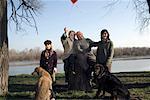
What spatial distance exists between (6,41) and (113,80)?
522cm

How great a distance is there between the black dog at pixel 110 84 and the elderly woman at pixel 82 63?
220 centimetres

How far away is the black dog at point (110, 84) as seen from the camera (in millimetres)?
10500

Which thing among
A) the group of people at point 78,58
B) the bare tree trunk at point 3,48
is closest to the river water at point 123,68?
the group of people at point 78,58

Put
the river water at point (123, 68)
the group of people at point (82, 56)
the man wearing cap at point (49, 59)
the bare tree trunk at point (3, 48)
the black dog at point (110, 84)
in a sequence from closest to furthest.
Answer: the black dog at point (110, 84) → the man wearing cap at point (49, 59) → the group of people at point (82, 56) → the bare tree trunk at point (3, 48) → the river water at point (123, 68)

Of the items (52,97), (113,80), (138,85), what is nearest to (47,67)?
(52,97)

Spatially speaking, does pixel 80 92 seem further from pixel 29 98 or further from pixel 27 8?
pixel 27 8

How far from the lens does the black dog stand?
413 inches

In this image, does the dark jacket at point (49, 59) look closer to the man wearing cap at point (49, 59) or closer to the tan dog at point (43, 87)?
the man wearing cap at point (49, 59)

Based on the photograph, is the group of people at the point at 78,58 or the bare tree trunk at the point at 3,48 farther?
the bare tree trunk at the point at 3,48

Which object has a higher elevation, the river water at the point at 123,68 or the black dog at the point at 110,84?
the black dog at the point at 110,84

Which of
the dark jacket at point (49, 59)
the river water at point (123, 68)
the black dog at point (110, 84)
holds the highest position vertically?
the dark jacket at point (49, 59)

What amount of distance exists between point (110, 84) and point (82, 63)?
284 centimetres

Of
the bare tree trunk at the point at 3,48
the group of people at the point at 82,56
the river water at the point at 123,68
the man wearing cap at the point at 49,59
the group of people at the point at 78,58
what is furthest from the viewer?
the river water at the point at 123,68

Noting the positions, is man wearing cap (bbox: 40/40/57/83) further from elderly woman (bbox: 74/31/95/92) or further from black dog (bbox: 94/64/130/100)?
elderly woman (bbox: 74/31/95/92)
